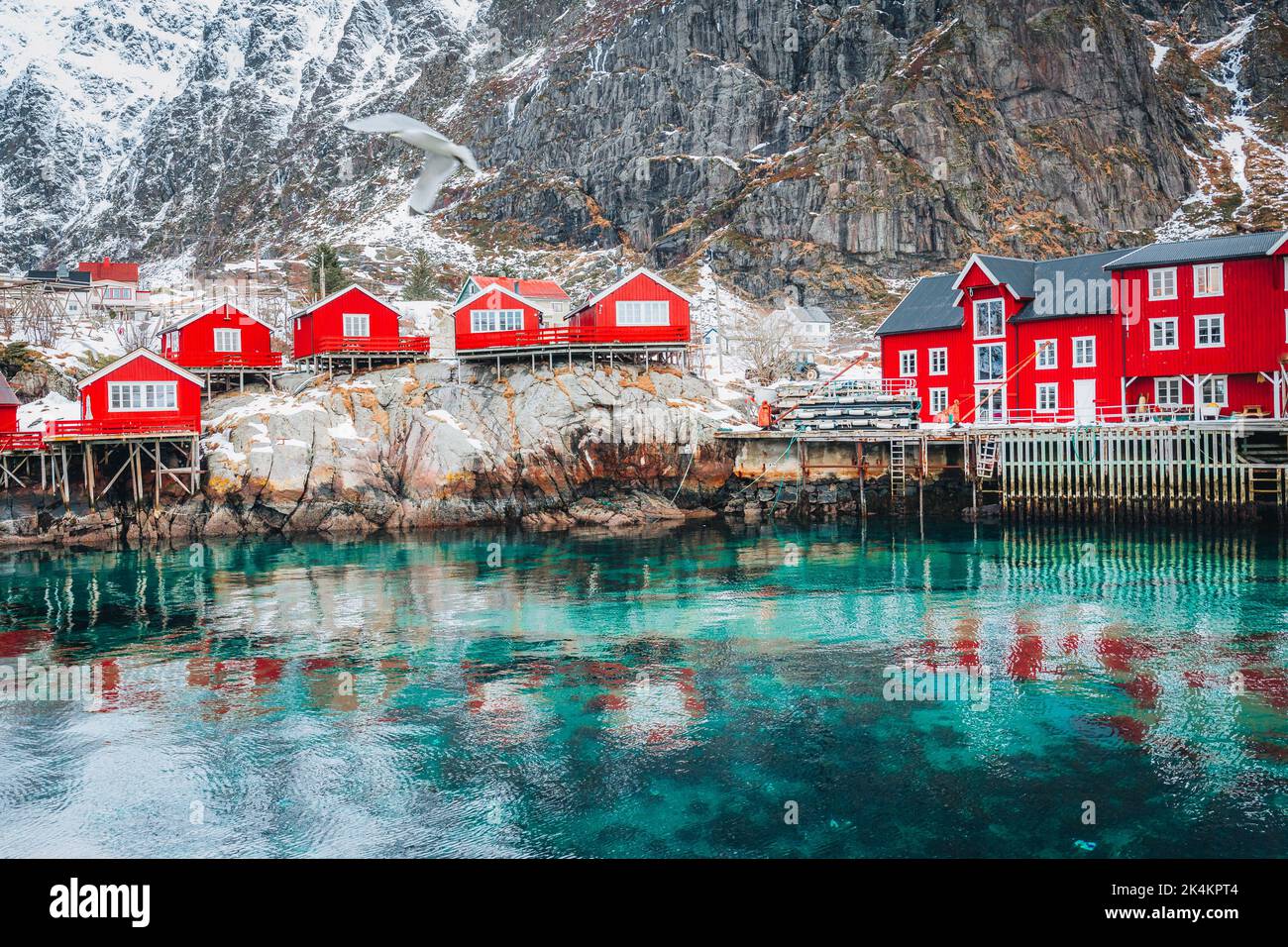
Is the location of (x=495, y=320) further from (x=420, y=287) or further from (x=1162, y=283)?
(x=420, y=287)

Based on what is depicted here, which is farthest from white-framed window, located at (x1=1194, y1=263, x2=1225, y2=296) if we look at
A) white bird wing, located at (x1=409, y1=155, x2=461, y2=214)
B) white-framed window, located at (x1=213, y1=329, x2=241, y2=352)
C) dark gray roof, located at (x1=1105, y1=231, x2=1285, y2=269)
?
white-framed window, located at (x1=213, y1=329, x2=241, y2=352)

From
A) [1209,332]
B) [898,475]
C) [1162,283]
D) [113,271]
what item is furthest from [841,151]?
[1209,332]

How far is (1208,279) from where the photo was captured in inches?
1932

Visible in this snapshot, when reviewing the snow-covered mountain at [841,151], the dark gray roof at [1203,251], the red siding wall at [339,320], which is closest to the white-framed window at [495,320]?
the red siding wall at [339,320]

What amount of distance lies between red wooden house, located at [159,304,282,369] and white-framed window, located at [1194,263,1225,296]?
50.6m

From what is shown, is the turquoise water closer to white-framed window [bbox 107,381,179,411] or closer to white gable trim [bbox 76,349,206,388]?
white-framed window [bbox 107,381,179,411]

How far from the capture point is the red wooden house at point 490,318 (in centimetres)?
6106

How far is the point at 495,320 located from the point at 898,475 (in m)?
25.3

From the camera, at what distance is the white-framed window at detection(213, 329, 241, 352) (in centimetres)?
6278

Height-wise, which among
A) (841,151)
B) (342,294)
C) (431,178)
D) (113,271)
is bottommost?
(431,178)

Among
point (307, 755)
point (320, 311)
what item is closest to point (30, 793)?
point (307, 755)

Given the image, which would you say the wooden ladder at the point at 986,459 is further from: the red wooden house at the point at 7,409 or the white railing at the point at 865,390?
the red wooden house at the point at 7,409

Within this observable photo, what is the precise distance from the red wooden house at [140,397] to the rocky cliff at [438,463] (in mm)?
1818
